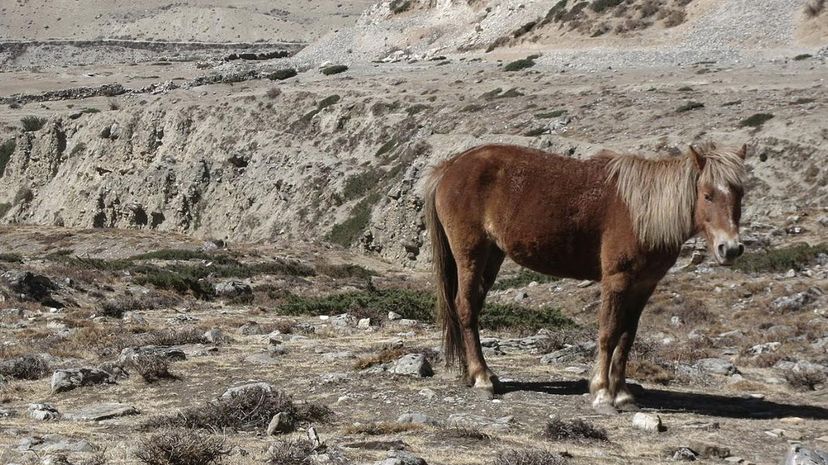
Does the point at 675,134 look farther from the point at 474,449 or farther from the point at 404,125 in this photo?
the point at 474,449

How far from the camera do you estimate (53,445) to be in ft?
25.7

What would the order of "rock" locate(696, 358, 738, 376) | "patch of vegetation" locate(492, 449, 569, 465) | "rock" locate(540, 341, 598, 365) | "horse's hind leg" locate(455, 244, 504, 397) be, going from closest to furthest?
"patch of vegetation" locate(492, 449, 569, 465) < "horse's hind leg" locate(455, 244, 504, 397) < "rock" locate(696, 358, 738, 376) < "rock" locate(540, 341, 598, 365)

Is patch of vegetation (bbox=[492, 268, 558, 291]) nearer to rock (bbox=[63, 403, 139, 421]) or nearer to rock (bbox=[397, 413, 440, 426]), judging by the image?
rock (bbox=[397, 413, 440, 426])

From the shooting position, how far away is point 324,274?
28.3 meters

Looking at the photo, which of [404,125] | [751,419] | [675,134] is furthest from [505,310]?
[404,125]

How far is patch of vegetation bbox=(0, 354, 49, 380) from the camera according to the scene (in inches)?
461

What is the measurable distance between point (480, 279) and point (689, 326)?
25.2 feet

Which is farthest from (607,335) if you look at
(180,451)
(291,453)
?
(180,451)

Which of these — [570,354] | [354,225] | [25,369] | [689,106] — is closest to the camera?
[25,369]

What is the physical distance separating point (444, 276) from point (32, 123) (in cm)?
5797

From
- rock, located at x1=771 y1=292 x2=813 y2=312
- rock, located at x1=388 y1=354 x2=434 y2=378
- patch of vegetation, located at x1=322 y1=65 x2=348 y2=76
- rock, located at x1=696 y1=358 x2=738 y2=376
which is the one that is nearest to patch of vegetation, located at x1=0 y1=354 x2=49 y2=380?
rock, located at x1=388 y1=354 x2=434 y2=378

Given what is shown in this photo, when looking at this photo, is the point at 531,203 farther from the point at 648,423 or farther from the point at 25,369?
the point at 25,369

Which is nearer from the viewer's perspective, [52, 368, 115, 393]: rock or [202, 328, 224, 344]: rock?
[52, 368, 115, 393]: rock

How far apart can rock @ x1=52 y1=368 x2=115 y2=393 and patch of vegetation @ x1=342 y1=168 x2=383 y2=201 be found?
86.1ft
